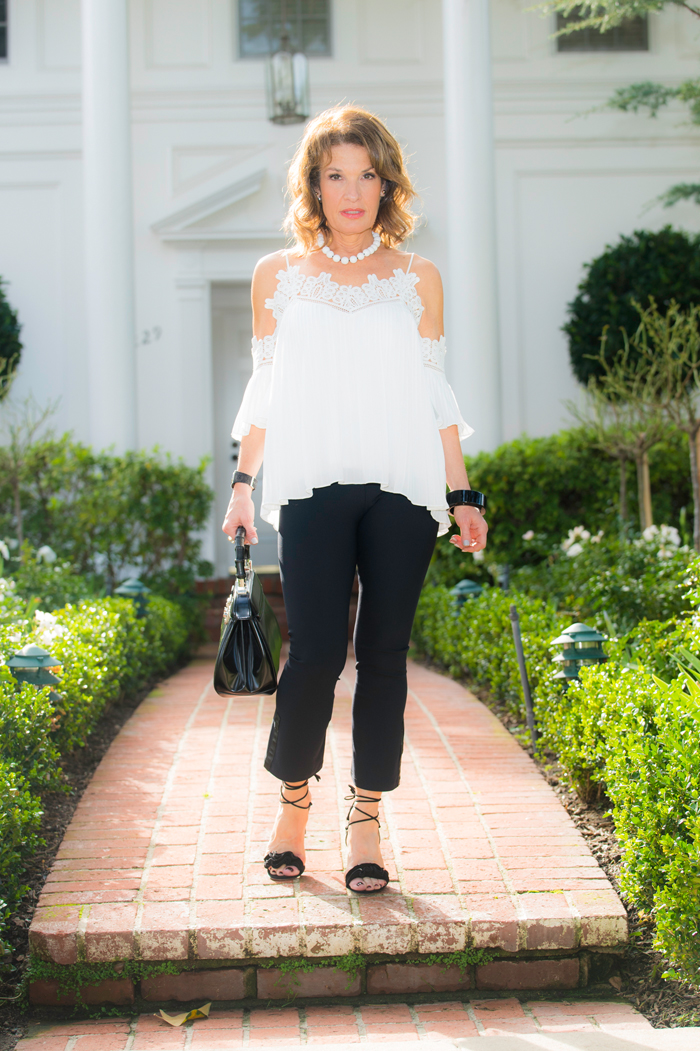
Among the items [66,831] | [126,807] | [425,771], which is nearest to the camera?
[66,831]

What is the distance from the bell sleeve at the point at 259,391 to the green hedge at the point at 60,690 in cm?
103

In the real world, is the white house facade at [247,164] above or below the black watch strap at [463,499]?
above

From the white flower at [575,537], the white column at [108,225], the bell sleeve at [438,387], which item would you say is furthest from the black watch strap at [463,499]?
A: the white column at [108,225]

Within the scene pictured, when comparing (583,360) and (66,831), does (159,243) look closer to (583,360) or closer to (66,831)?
(583,360)

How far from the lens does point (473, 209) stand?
6844 mm

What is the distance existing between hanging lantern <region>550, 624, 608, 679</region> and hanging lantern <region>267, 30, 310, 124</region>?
5.23 m

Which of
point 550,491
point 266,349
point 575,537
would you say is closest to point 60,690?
point 266,349

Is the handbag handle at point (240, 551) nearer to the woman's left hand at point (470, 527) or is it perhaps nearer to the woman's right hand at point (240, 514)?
the woman's right hand at point (240, 514)

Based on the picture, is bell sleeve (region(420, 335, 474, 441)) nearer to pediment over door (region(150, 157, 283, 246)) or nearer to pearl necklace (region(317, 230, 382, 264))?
pearl necklace (region(317, 230, 382, 264))

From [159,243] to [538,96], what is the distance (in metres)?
3.41

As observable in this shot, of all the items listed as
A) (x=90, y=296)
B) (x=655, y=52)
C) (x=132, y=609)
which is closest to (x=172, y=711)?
(x=132, y=609)

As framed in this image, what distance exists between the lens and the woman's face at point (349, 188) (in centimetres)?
227

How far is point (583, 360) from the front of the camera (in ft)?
24.7

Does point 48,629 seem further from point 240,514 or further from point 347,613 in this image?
point 347,613
